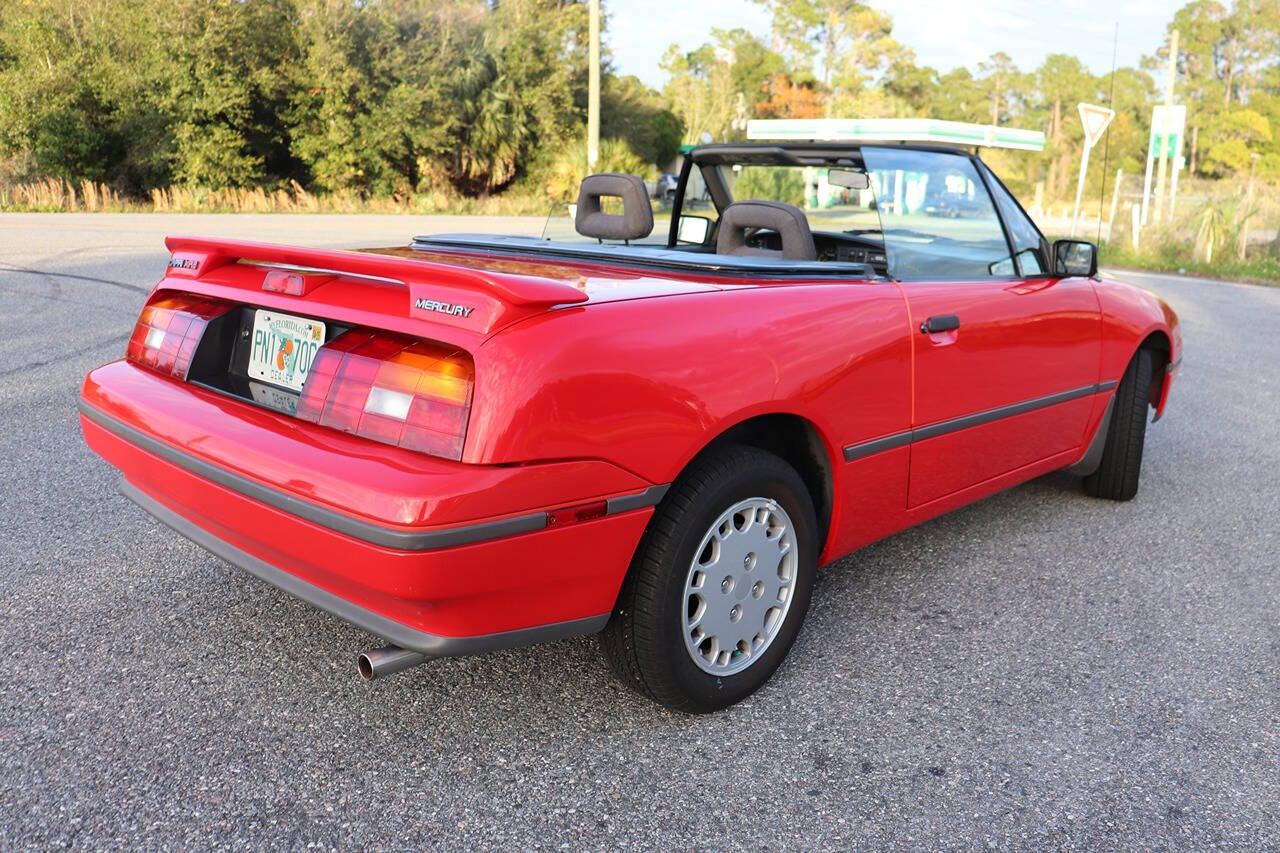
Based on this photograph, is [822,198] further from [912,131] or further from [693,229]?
[912,131]

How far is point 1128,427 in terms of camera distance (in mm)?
4582

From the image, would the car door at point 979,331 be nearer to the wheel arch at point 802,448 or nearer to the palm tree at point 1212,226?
the wheel arch at point 802,448

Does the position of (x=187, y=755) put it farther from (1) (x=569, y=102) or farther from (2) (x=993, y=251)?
(1) (x=569, y=102)

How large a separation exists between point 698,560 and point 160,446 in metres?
1.42

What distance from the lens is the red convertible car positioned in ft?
7.39

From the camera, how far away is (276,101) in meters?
35.1

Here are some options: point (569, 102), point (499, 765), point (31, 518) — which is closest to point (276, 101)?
point (569, 102)

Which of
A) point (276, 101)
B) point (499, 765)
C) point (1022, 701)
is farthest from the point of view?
point (276, 101)

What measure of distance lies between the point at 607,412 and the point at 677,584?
508 mm

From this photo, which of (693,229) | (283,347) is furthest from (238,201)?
(283,347)

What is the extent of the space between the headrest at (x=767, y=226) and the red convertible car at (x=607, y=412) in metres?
0.01

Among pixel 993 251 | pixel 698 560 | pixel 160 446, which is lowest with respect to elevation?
pixel 698 560

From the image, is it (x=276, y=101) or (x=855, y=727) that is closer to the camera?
(x=855, y=727)

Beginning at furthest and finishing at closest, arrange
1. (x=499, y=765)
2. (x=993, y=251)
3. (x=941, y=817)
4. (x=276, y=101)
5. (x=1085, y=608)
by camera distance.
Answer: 1. (x=276, y=101)
2. (x=993, y=251)
3. (x=1085, y=608)
4. (x=499, y=765)
5. (x=941, y=817)
